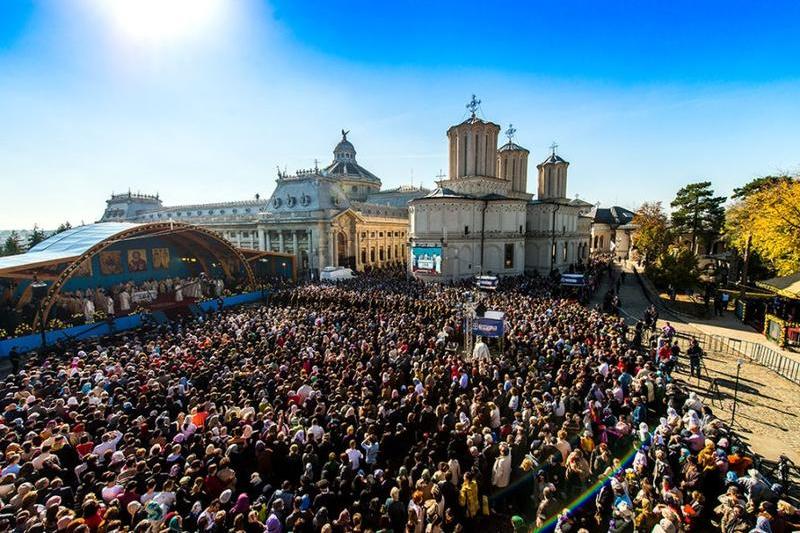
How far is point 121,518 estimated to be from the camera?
6.19 m

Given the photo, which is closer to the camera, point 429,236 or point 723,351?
point 723,351

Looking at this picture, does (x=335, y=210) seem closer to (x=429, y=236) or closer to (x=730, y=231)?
(x=429, y=236)

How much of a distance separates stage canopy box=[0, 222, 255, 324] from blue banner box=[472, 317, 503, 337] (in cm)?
2008

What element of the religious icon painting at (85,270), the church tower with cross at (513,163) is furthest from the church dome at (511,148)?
the religious icon painting at (85,270)

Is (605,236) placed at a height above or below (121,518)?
above

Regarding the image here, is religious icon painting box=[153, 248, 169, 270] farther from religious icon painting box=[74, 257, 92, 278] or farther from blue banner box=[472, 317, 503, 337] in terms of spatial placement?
blue banner box=[472, 317, 503, 337]

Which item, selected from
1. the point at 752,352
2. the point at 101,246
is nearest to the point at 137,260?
the point at 101,246

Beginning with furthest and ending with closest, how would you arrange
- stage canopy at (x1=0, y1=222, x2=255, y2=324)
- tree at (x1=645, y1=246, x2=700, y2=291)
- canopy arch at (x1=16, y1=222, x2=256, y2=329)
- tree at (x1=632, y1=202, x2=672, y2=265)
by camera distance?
1. tree at (x1=632, y1=202, x2=672, y2=265)
2. tree at (x1=645, y1=246, x2=700, y2=291)
3. stage canopy at (x1=0, y1=222, x2=255, y2=324)
4. canopy arch at (x1=16, y1=222, x2=256, y2=329)

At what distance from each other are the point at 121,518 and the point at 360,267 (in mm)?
41741

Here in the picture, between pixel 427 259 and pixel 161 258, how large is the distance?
23.8 m

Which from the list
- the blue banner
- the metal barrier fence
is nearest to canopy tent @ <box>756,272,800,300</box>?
the metal barrier fence

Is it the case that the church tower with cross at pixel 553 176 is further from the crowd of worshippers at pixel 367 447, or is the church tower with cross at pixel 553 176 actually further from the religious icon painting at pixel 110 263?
the religious icon painting at pixel 110 263

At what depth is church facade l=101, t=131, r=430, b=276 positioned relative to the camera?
141 ft

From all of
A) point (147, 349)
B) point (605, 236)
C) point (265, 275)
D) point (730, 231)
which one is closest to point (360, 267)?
point (265, 275)
